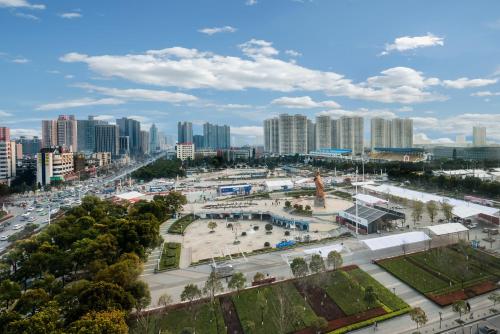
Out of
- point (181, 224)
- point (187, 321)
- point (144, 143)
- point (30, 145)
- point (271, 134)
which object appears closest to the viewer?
point (187, 321)

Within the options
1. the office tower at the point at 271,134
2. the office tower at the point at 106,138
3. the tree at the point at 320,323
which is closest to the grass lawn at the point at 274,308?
the tree at the point at 320,323

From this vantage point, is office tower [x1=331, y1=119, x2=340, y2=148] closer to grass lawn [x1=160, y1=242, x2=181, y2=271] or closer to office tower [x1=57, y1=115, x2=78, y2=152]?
office tower [x1=57, y1=115, x2=78, y2=152]

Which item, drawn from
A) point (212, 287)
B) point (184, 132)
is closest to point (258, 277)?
point (212, 287)

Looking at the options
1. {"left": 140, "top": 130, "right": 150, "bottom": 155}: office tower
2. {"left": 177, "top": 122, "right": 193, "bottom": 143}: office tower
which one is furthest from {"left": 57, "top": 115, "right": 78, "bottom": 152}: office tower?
{"left": 140, "top": 130, "right": 150, "bottom": 155}: office tower

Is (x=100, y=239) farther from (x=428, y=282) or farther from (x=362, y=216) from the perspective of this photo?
(x=362, y=216)

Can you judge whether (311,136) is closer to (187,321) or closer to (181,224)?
(181,224)

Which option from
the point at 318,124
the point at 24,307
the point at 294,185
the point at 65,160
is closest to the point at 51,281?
the point at 24,307
